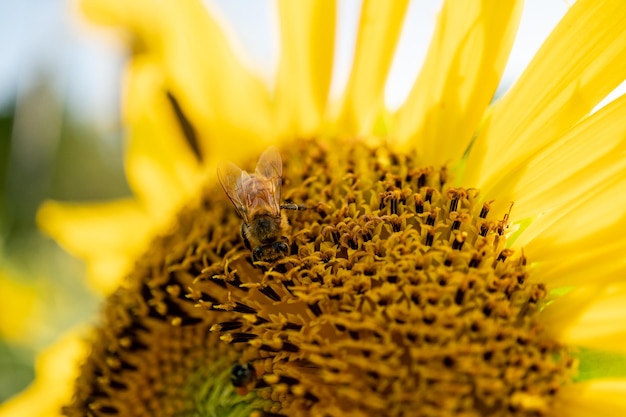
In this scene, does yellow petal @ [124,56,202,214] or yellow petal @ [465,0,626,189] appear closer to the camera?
yellow petal @ [465,0,626,189]

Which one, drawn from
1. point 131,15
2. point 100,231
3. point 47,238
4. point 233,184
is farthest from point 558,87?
point 47,238

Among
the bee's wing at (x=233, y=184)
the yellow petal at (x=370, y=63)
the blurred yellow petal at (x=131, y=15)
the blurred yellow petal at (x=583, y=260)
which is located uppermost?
the blurred yellow petal at (x=131, y=15)

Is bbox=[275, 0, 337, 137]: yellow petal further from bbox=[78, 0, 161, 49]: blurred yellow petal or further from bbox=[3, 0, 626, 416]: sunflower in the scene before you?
bbox=[78, 0, 161, 49]: blurred yellow petal

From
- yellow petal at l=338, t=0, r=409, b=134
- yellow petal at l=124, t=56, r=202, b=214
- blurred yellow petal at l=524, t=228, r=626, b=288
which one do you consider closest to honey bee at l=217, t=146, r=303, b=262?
yellow petal at l=338, t=0, r=409, b=134

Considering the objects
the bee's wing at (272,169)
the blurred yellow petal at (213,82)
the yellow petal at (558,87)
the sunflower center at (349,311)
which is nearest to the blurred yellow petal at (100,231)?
the blurred yellow petal at (213,82)

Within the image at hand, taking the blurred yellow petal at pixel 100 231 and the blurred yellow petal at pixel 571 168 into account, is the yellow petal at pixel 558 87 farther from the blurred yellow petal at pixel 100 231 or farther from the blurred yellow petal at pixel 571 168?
the blurred yellow petal at pixel 100 231

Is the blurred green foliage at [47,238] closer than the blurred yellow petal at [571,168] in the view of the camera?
No
